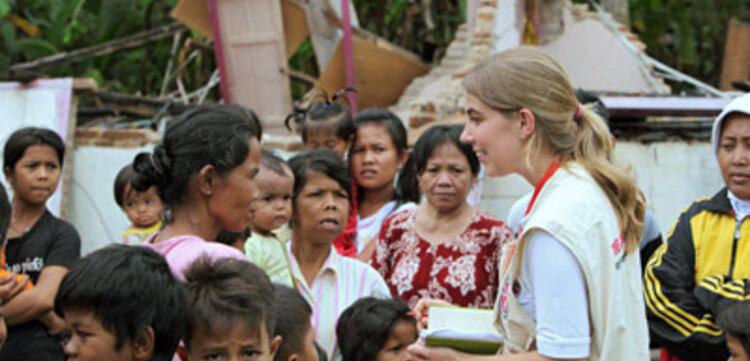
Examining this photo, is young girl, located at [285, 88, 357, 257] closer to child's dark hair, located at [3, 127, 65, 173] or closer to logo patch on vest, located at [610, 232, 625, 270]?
child's dark hair, located at [3, 127, 65, 173]

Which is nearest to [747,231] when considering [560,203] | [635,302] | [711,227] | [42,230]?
[711,227]

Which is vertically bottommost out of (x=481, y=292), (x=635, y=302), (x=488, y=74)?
(x=481, y=292)

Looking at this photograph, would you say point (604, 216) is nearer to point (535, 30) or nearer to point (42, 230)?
point (42, 230)

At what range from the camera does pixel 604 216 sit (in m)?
2.60

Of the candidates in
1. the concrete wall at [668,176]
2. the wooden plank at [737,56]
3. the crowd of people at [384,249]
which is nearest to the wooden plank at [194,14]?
the concrete wall at [668,176]

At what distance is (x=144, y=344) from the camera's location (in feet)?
8.29

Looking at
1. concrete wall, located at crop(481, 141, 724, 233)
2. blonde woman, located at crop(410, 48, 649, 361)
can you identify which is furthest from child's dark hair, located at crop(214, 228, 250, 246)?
concrete wall, located at crop(481, 141, 724, 233)

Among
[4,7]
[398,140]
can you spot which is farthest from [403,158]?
[4,7]

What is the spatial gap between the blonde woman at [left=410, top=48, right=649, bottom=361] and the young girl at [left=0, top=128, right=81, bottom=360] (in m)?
2.00

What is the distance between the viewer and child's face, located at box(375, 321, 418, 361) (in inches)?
153

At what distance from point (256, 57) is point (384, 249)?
5850 millimetres

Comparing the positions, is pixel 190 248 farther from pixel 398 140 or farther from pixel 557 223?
pixel 398 140

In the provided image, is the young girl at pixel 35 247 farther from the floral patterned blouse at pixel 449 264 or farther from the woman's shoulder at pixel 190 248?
the woman's shoulder at pixel 190 248

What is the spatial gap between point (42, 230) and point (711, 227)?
112 inches
